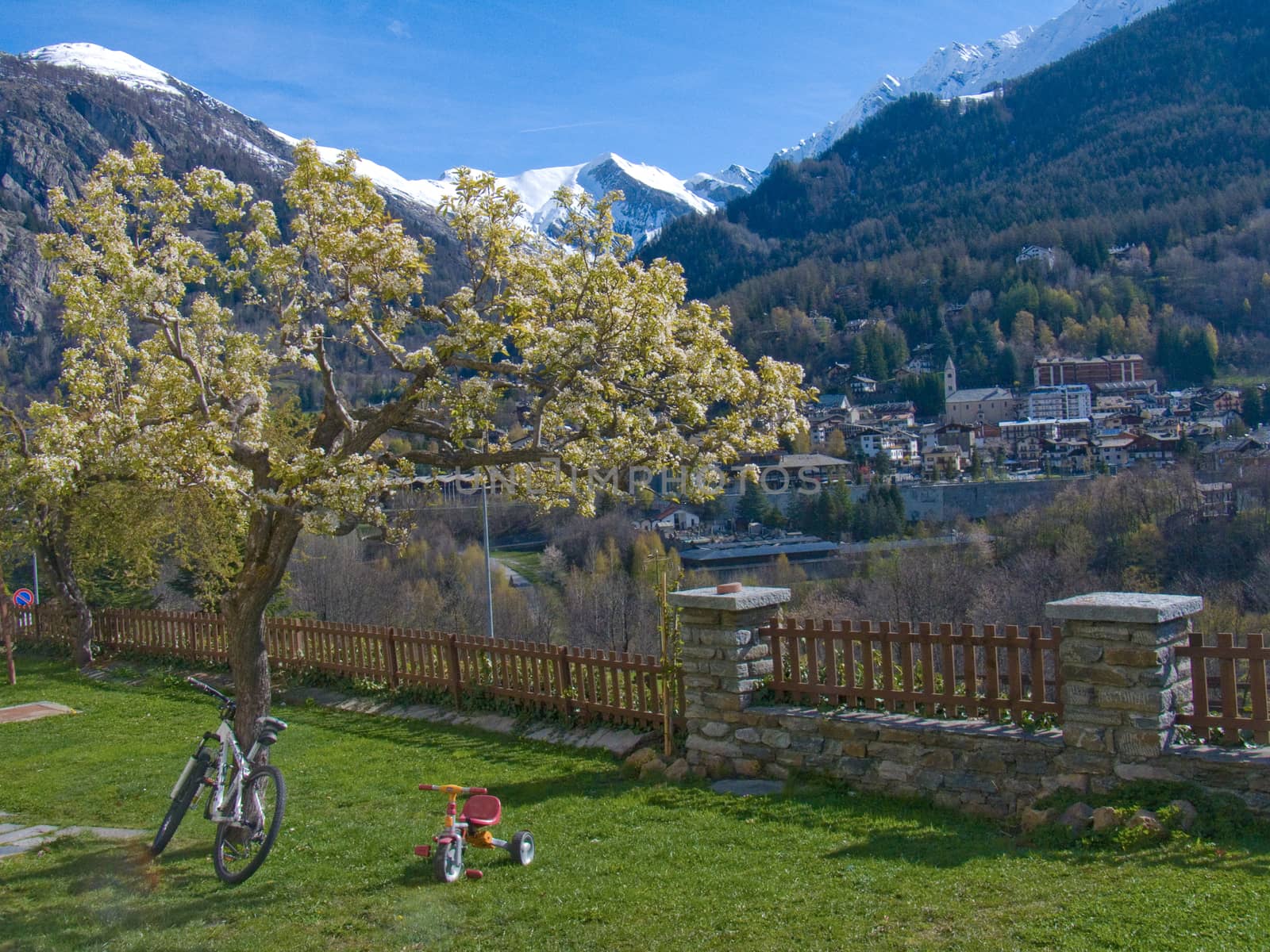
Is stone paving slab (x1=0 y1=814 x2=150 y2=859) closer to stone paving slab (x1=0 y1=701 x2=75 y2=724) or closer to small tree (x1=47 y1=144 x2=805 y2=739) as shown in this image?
small tree (x1=47 y1=144 x2=805 y2=739)

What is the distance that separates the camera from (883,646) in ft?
25.5

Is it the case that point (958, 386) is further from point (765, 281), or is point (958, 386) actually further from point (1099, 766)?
point (1099, 766)

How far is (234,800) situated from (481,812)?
146 cm

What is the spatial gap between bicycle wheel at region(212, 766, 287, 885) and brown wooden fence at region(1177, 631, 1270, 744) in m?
5.75

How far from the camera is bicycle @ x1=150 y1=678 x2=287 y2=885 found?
5.90 metres

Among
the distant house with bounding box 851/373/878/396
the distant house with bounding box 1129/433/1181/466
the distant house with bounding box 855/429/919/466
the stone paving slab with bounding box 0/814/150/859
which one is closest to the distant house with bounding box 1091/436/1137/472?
the distant house with bounding box 1129/433/1181/466

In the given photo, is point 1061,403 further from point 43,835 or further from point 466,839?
point 43,835

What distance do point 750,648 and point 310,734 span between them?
5554 millimetres

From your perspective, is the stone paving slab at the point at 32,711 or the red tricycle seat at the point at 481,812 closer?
the red tricycle seat at the point at 481,812

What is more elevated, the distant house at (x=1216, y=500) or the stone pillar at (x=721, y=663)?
the stone pillar at (x=721, y=663)

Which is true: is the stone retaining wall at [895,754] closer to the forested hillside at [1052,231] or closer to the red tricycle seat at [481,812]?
the red tricycle seat at [481,812]

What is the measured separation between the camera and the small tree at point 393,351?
8.13 metres

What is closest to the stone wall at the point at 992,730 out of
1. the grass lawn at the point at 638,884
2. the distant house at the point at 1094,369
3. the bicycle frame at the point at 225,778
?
the grass lawn at the point at 638,884

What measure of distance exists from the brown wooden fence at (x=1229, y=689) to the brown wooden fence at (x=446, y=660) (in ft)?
14.2
